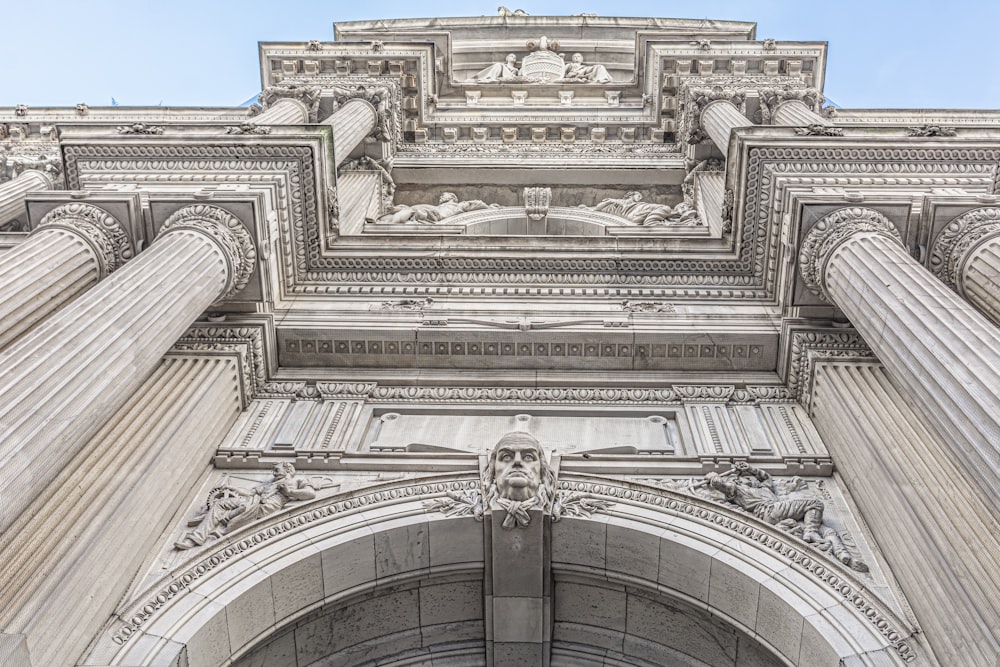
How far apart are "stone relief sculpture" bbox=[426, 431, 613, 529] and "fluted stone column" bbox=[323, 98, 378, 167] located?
32.5 ft

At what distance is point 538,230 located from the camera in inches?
912

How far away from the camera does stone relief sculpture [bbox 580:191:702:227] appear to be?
69.6ft

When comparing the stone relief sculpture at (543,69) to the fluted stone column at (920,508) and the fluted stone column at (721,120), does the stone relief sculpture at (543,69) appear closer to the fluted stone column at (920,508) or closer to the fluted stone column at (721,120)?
the fluted stone column at (721,120)

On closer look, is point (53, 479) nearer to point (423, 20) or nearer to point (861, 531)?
point (861, 531)

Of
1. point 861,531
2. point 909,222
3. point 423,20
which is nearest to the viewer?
point 861,531

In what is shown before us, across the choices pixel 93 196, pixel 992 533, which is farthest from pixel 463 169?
pixel 992 533

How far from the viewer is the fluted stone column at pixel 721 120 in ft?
69.0

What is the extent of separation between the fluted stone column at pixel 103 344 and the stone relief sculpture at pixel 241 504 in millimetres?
1690

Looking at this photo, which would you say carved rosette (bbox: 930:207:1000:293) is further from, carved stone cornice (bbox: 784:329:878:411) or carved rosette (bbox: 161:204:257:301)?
carved rosette (bbox: 161:204:257:301)

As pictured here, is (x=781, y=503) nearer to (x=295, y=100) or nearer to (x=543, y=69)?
(x=295, y=100)

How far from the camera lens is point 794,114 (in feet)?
72.2

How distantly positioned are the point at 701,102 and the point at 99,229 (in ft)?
55.1

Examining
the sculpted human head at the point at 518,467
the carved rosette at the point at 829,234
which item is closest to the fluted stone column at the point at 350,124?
the sculpted human head at the point at 518,467

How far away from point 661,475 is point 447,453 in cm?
292
